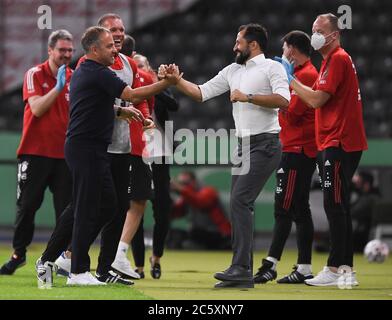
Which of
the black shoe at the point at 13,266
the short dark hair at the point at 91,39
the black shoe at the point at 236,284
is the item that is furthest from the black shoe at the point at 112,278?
the short dark hair at the point at 91,39

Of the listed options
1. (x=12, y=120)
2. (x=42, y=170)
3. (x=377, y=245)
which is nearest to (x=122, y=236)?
(x=42, y=170)

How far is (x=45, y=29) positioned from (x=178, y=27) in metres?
2.52

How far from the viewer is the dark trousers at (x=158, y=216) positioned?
886 centimetres

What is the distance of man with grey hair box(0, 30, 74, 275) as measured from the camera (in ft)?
28.2

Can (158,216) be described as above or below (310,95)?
below

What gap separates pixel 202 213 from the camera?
13.7 metres

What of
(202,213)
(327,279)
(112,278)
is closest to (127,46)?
(112,278)

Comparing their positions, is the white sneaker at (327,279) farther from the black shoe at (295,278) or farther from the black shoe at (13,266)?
the black shoe at (13,266)

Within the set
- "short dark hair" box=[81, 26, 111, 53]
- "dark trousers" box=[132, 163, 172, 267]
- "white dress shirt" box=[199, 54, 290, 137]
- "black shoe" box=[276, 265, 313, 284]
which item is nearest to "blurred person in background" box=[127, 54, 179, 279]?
"dark trousers" box=[132, 163, 172, 267]

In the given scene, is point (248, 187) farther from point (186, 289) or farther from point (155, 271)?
point (155, 271)

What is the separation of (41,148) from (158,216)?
1180mm

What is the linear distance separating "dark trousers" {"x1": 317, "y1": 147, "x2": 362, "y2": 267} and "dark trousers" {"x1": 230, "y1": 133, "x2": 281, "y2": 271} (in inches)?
20.7

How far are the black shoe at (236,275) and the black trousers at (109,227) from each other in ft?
2.75
